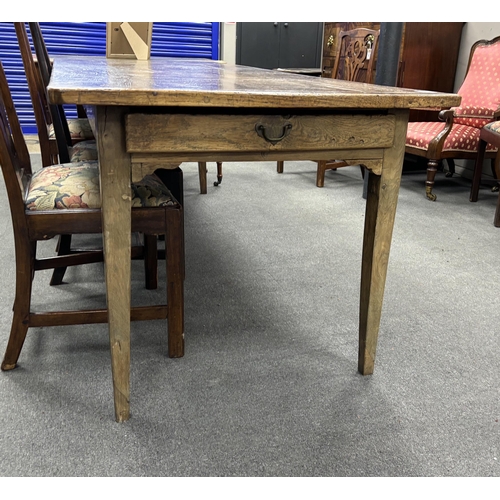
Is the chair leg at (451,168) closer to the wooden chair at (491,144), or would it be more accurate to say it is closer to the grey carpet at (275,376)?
the wooden chair at (491,144)

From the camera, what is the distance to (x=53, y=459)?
43.6 inches

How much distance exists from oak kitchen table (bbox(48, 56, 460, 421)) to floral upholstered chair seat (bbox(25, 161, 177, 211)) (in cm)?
25

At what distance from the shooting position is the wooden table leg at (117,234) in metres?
1.01

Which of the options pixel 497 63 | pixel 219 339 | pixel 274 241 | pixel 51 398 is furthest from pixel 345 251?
pixel 497 63

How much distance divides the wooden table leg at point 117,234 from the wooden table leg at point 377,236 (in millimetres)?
628

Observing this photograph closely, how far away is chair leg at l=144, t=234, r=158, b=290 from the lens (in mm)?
1800

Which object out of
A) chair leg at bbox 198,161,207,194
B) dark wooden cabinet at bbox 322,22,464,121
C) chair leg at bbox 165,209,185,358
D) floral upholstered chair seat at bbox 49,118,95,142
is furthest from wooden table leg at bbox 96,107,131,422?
dark wooden cabinet at bbox 322,22,464,121

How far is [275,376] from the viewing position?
1.44 metres

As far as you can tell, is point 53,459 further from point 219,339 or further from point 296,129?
point 296,129

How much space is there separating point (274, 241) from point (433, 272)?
789 millimetres

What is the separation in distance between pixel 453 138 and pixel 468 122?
44 cm

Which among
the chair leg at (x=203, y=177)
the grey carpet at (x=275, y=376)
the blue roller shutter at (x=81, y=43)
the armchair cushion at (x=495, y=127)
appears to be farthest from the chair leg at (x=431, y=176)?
the blue roller shutter at (x=81, y=43)

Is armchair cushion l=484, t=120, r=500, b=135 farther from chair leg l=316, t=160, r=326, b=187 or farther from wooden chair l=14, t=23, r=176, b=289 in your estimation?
wooden chair l=14, t=23, r=176, b=289

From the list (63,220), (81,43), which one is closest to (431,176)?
(63,220)
